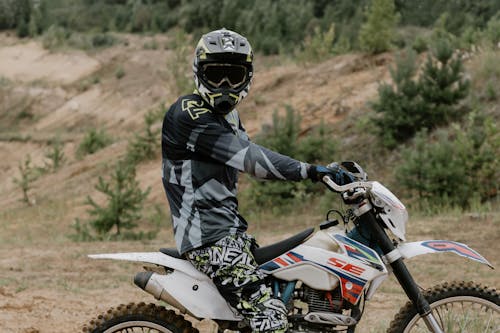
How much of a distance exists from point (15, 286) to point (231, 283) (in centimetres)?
437

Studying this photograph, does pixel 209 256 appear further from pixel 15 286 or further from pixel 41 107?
pixel 41 107

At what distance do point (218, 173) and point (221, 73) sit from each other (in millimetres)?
503

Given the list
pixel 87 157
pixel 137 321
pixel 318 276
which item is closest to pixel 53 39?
pixel 87 157

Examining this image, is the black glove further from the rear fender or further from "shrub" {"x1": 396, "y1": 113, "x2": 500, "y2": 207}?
"shrub" {"x1": 396, "y1": 113, "x2": 500, "y2": 207}

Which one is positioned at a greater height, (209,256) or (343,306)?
(209,256)

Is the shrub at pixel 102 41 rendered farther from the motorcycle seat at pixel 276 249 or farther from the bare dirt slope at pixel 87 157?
the motorcycle seat at pixel 276 249

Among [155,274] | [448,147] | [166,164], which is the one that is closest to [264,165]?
[166,164]

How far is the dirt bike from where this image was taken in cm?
333

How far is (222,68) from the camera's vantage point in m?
3.38

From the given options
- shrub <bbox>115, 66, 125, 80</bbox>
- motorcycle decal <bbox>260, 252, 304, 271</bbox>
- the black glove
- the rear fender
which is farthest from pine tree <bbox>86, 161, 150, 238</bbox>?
shrub <bbox>115, 66, 125, 80</bbox>

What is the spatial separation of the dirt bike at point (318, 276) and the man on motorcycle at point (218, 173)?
3.8 inches

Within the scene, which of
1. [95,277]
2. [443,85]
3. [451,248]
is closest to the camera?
[451,248]

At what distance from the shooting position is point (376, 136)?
14992 millimetres

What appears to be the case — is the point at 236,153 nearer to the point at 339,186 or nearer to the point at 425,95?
the point at 339,186
